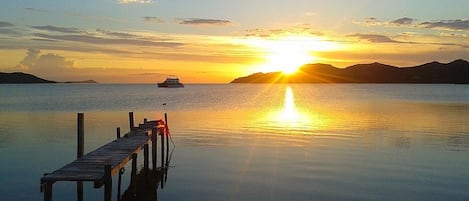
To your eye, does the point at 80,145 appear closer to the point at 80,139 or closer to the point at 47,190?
the point at 80,139

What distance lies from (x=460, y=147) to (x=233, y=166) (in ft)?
50.9

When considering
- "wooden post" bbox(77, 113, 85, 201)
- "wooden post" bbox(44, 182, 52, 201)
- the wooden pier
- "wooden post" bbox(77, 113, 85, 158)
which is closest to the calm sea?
"wooden post" bbox(77, 113, 85, 201)

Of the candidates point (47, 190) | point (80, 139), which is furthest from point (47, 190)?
point (80, 139)

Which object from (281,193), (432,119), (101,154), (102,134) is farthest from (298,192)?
(432,119)

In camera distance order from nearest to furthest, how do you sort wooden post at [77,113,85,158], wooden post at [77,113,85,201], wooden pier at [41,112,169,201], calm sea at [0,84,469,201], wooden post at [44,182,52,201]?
wooden post at [44,182,52,201] → wooden pier at [41,112,169,201] → wooden post at [77,113,85,201] → calm sea at [0,84,469,201] → wooden post at [77,113,85,158]

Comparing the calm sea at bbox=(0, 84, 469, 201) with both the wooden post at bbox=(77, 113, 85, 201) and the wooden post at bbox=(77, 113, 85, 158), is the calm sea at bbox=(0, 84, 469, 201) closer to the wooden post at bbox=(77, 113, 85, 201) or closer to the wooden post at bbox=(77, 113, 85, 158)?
the wooden post at bbox=(77, 113, 85, 201)

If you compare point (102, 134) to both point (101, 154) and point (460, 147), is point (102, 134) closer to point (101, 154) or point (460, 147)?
point (101, 154)


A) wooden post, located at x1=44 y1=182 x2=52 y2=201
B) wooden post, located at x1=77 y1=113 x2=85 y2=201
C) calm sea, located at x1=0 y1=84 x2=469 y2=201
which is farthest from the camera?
calm sea, located at x1=0 y1=84 x2=469 y2=201

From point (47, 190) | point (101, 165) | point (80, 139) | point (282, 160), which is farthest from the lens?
point (282, 160)

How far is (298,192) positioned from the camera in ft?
66.1

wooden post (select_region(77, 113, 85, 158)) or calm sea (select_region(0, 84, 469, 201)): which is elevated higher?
wooden post (select_region(77, 113, 85, 158))

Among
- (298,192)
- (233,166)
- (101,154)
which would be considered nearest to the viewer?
A: (101,154)

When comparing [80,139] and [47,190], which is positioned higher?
[80,139]

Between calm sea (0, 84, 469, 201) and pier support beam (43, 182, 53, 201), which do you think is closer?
pier support beam (43, 182, 53, 201)
